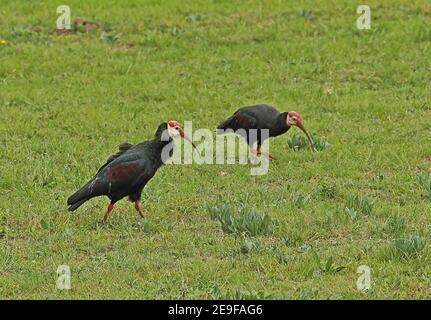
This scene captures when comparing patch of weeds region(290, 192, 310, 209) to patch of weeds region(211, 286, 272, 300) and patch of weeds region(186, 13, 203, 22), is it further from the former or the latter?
patch of weeds region(186, 13, 203, 22)

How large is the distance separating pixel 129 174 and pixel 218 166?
2.89m

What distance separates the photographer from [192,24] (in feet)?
66.2

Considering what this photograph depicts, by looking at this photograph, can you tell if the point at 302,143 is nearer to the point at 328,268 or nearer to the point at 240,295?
the point at 328,268

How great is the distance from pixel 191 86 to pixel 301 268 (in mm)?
8196

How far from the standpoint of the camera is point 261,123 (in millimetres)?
14453

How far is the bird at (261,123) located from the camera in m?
14.4

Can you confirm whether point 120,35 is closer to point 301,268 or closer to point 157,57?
point 157,57

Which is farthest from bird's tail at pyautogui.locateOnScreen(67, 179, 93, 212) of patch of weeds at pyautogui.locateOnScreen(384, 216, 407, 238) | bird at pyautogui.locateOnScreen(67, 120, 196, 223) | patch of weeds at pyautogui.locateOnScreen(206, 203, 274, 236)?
patch of weeds at pyautogui.locateOnScreen(384, 216, 407, 238)

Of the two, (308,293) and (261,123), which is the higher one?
(261,123)

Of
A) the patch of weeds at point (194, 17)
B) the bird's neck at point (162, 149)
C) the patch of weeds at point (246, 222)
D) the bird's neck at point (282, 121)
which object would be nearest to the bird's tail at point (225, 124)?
the bird's neck at point (282, 121)

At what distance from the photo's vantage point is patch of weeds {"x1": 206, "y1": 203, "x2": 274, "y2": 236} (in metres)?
11.2

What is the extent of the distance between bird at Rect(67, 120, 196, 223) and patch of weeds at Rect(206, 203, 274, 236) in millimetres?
949

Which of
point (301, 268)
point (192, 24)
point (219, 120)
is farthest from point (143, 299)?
point (192, 24)

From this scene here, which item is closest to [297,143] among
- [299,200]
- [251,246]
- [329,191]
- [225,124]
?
[225,124]
